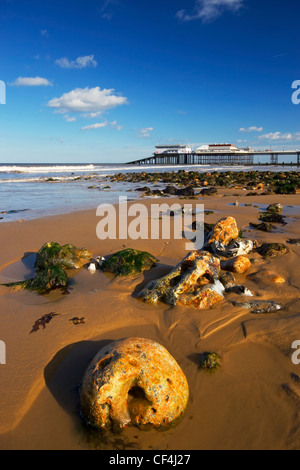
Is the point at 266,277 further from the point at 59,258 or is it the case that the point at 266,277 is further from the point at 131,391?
the point at 59,258

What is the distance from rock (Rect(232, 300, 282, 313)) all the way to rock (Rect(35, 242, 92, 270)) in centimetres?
319

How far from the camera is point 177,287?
4199 mm

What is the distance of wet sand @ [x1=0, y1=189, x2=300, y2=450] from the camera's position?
2.26 m

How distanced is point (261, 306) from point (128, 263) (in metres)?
2.46

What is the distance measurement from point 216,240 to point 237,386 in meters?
3.98

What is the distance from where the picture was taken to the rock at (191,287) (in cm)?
407

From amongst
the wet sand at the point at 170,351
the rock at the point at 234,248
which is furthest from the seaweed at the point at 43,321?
the rock at the point at 234,248

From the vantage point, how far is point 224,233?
6543mm

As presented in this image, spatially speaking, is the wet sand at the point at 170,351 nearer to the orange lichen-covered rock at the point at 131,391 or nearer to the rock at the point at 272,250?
the orange lichen-covered rock at the point at 131,391

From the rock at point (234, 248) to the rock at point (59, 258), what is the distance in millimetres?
2834

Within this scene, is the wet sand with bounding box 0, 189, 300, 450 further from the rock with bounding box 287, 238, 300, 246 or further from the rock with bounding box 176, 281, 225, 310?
the rock with bounding box 287, 238, 300, 246

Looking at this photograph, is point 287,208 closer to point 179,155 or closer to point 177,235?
point 177,235

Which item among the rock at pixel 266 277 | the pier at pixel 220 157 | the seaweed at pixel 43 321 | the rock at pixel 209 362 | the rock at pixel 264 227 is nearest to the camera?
the rock at pixel 209 362

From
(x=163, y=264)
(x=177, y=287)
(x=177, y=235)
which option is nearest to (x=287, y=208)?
Answer: (x=177, y=235)
